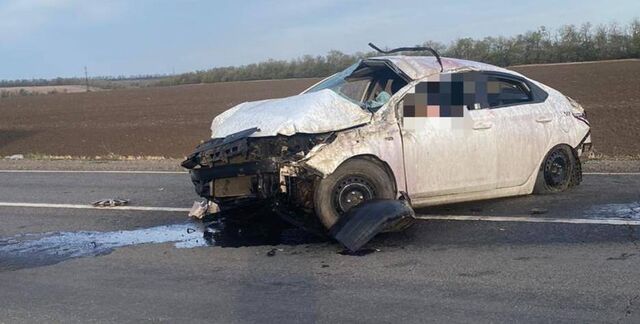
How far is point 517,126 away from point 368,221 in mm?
2230

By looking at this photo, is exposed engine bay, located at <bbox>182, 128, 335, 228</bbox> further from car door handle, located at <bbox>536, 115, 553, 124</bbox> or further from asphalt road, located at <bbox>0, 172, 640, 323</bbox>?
car door handle, located at <bbox>536, 115, 553, 124</bbox>

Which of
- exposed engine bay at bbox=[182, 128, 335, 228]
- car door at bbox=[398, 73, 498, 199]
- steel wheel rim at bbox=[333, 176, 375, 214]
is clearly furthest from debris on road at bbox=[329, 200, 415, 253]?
car door at bbox=[398, 73, 498, 199]

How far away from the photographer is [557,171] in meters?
7.74

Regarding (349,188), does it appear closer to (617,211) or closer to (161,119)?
(617,211)

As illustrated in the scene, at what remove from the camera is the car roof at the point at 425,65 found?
23.0 ft

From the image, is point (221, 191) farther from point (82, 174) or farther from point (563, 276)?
point (82, 174)

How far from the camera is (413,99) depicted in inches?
267

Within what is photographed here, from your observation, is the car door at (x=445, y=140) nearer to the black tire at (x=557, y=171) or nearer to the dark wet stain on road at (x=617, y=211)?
the black tire at (x=557, y=171)

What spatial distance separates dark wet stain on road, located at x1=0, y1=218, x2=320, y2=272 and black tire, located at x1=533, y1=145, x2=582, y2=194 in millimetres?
2810

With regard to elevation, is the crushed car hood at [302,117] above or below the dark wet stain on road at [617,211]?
above

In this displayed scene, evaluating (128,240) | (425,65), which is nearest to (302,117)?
(425,65)

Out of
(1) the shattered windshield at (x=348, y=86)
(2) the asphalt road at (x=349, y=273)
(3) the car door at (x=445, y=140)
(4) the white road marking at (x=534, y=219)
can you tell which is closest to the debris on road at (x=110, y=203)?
(2) the asphalt road at (x=349, y=273)

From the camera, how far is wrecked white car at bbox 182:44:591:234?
628 centimetres

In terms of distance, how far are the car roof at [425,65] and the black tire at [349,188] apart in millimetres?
1145
